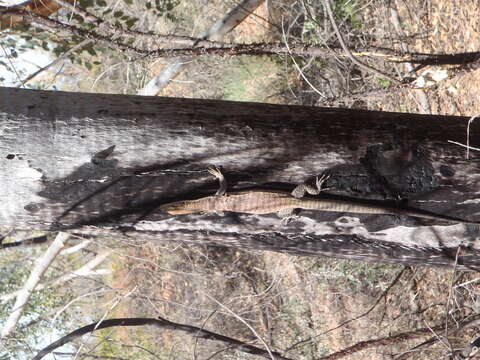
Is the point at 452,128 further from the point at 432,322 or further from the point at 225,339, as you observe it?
the point at 432,322

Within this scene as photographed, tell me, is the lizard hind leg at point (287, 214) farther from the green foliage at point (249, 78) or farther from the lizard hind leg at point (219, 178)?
the green foliage at point (249, 78)

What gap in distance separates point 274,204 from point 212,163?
259mm

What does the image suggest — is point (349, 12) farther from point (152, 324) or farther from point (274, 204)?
point (274, 204)

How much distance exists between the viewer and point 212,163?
1636 mm

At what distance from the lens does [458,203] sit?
166cm

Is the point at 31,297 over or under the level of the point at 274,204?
under

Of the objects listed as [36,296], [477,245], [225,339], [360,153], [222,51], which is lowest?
[36,296]

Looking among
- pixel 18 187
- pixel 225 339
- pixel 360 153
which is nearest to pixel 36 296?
pixel 225 339

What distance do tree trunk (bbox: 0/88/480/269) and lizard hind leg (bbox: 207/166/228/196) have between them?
0.7 inches

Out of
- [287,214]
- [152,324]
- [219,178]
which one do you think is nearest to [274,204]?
[287,214]

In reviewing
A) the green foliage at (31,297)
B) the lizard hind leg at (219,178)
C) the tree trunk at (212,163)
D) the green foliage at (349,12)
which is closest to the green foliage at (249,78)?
the green foliage at (349,12)

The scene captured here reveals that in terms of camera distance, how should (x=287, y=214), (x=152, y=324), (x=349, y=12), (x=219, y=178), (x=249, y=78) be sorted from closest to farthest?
(x=219, y=178) → (x=287, y=214) → (x=152, y=324) → (x=349, y=12) → (x=249, y=78)

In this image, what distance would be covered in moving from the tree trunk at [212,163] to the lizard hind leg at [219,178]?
0.06 feet

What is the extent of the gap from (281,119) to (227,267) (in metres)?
5.48
